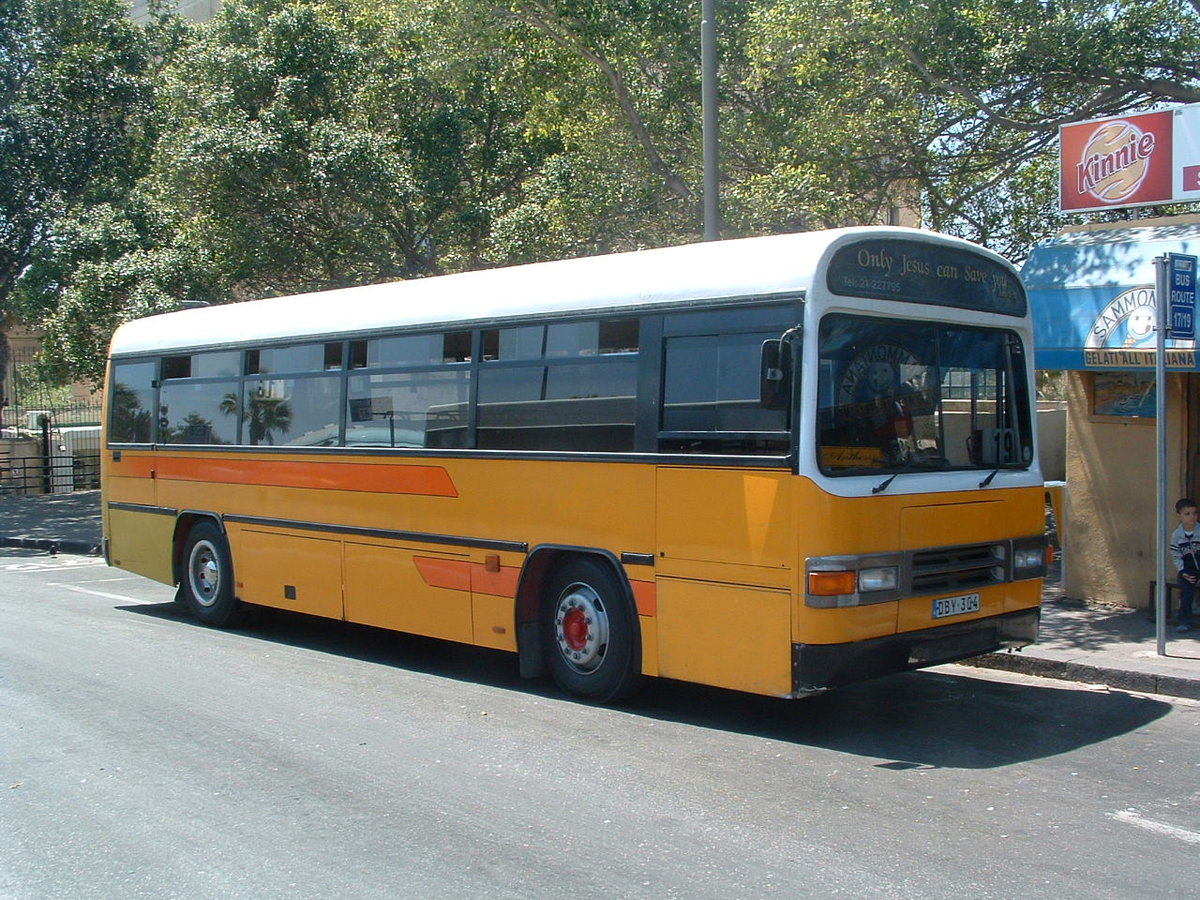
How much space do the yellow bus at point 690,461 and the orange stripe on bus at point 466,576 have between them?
2cm

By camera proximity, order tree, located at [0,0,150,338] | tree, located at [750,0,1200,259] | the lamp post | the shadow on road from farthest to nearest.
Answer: tree, located at [0,0,150,338], tree, located at [750,0,1200,259], the lamp post, the shadow on road

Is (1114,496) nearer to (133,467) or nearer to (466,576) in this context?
(466,576)

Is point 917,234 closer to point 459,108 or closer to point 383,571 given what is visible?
point 383,571

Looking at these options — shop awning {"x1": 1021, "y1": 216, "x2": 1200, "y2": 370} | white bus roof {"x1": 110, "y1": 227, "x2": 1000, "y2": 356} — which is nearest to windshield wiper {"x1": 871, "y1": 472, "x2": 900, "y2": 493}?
white bus roof {"x1": 110, "y1": 227, "x2": 1000, "y2": 356}

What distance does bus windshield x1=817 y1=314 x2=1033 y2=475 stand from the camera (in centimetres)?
711

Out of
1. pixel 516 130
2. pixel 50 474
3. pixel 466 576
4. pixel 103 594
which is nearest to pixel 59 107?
pixel 50 474

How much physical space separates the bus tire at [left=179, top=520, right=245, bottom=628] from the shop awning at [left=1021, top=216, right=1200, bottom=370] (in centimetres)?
765

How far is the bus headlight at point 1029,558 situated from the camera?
799 cm

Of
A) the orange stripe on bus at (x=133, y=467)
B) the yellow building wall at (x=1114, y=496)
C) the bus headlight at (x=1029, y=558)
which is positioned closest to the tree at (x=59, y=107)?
the orange stripe on bus at (x=133, y=467)

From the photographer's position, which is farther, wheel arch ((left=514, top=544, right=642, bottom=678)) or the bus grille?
wheel arch ((left=514, top=544, right=642, bottom=678))

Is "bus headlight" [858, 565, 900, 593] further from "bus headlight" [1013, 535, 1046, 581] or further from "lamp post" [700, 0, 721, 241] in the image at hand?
"lamp post" [700, 0, 721, 241]

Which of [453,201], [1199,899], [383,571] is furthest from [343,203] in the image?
[1199,899]

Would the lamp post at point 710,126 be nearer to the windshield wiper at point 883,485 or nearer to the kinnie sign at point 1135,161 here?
the kinnie sign at point 1135,161

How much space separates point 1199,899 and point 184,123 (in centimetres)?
2069
